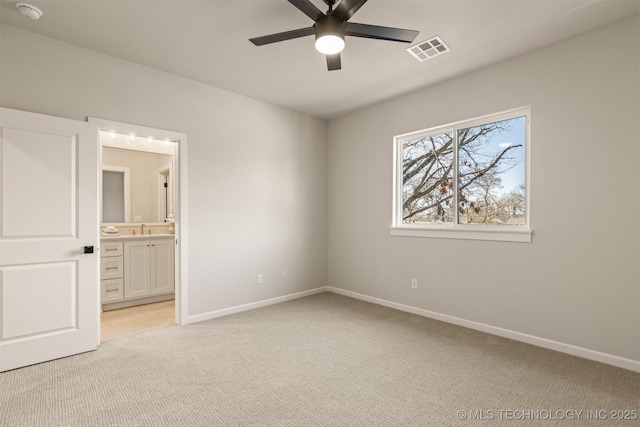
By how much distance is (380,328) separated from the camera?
3.45 meters

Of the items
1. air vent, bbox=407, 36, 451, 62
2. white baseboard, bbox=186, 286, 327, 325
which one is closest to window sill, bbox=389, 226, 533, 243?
white baseboard, bbox=186, 286, 327, 325

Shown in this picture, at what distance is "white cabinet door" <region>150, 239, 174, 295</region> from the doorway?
5 centimetres

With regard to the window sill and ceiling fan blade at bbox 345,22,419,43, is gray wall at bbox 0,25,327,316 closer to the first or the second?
the window sill

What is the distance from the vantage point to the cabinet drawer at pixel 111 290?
414cm

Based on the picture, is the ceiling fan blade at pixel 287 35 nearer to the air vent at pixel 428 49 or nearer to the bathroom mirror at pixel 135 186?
the air vent at pixel 428 49

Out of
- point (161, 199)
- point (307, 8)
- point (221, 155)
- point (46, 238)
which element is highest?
point (307, 8)

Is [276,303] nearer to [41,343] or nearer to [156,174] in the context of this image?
[41,343]

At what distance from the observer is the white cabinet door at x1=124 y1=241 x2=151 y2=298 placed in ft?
14.2

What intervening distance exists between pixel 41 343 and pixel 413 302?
361cm

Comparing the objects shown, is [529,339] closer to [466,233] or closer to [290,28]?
[466,233]

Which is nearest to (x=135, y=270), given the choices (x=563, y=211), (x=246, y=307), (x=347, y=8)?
(x=246, y=307)

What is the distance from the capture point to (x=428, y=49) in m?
2.94

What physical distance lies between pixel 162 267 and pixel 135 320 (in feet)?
3.16

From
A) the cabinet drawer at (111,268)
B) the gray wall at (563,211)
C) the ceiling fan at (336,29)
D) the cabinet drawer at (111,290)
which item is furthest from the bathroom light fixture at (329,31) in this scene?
the cabinet drawer at (111,290)
